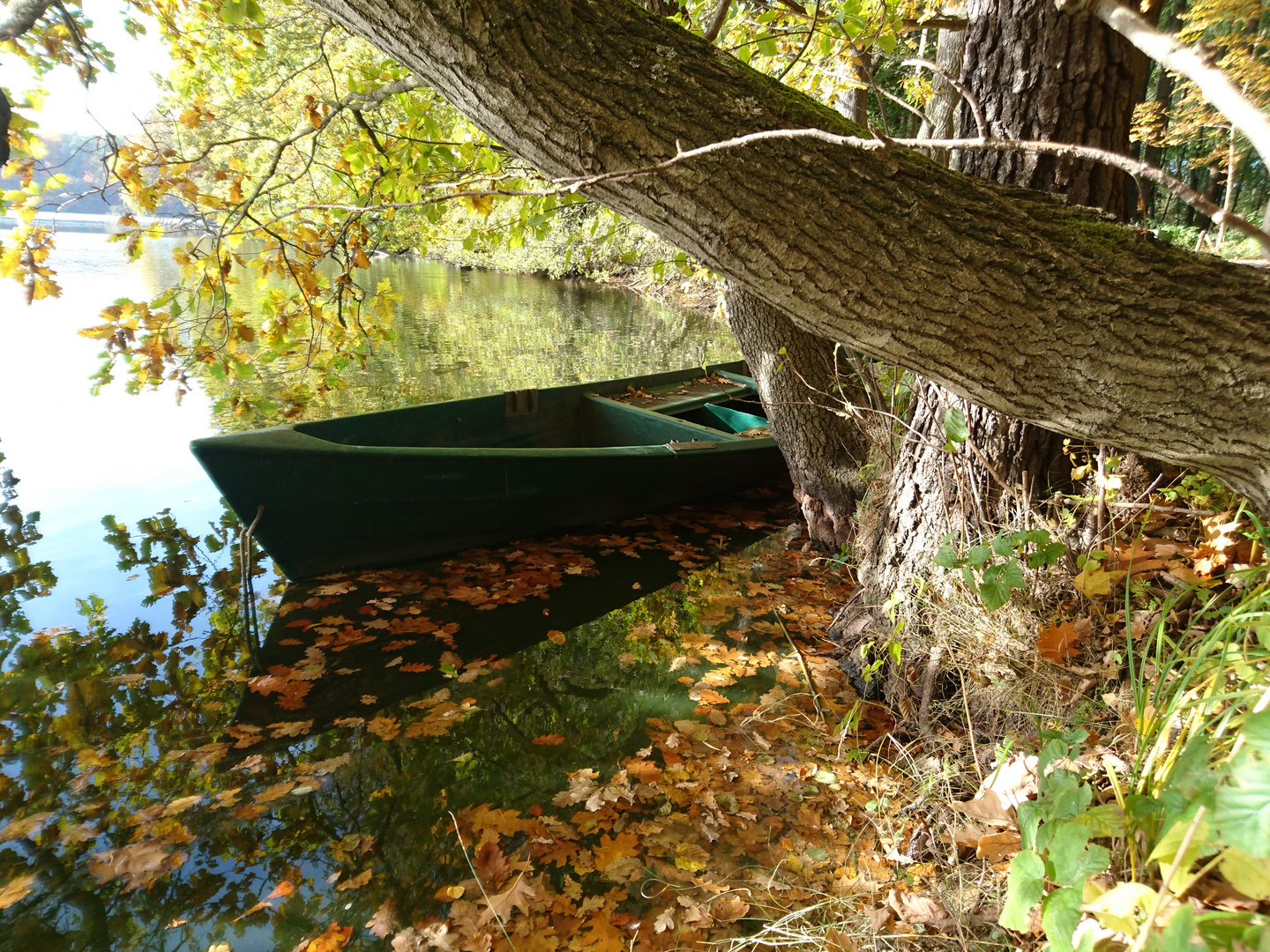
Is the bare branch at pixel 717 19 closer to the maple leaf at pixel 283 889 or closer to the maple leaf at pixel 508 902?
the maple leaf at pixel 508 902

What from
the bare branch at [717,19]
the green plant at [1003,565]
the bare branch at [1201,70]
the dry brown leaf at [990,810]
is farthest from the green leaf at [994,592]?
the bare branch at [717,19]

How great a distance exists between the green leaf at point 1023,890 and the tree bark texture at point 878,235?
0.98m

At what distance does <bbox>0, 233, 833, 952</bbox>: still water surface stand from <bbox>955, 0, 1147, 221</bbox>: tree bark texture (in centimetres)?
250

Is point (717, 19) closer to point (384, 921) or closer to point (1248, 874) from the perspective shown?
point (1248, 874)

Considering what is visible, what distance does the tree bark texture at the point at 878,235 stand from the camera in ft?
5.27

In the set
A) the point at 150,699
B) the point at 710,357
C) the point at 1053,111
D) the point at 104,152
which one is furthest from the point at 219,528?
the point at 710,357

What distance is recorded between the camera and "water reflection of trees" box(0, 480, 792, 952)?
2.40 m

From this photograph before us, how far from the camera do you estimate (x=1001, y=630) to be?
2539 millimetres

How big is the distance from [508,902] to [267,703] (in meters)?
1.70

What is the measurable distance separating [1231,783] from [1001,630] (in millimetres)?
1426

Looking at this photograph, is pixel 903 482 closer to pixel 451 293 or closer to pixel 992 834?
pixel 992 834

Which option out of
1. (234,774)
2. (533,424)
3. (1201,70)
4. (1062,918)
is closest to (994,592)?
(1062,918)

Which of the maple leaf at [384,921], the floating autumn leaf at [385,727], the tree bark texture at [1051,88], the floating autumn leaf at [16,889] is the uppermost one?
the tree bark texture at [1051,88]

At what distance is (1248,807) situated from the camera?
98 cm
